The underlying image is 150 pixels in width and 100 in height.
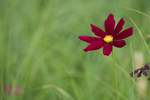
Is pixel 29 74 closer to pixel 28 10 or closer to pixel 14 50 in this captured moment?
pixel 14 50

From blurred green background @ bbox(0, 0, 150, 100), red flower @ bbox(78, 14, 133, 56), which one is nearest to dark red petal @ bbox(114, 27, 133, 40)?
red flower @ bbox(78, 14, 133, 56)

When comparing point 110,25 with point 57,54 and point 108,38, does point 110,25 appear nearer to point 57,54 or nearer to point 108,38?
point 108,38

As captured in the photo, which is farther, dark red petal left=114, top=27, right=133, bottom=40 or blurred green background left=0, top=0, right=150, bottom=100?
blurred green background left=0, top=0, right=150, bottom=100

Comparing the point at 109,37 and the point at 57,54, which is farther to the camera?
the point at 57,54

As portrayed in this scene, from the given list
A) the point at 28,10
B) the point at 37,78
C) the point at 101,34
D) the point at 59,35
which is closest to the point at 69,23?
the point at 59,35

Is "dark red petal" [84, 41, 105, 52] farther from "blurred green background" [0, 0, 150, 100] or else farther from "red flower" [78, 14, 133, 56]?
"blurred green background" [0, 0, 150, 100]

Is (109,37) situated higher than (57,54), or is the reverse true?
(109,37)

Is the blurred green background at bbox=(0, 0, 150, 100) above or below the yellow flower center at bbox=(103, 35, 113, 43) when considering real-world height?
below

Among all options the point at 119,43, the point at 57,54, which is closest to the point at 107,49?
the point at 119,43

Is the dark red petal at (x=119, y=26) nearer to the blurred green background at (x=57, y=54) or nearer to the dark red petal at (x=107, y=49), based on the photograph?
the dark red petal at (x=107, y=49)
